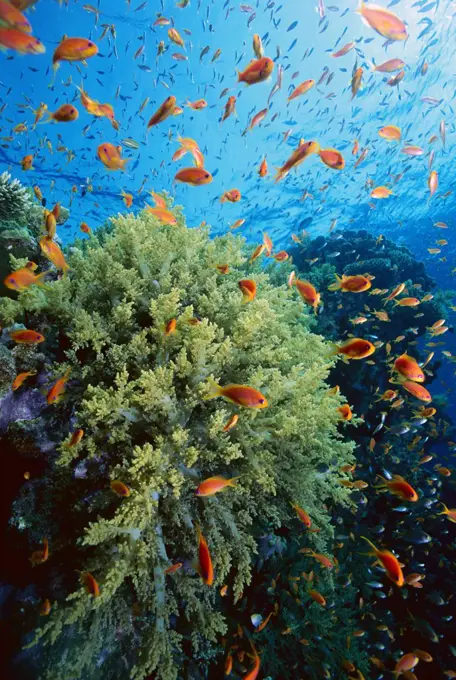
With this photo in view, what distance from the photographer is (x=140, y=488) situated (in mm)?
2473

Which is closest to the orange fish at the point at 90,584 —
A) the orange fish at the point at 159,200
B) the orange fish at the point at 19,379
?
the orange fish at the point at 19,379

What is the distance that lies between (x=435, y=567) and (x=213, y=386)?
31.2 feet

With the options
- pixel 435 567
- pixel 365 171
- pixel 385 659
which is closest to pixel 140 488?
pixel 385 659

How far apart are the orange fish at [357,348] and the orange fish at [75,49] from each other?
13.9ft

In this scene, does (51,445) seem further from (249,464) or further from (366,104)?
(366,104)

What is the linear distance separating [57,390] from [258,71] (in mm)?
4254

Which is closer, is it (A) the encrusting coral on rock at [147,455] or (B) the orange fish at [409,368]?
(A) the encrusting coral on rock at [147,455]

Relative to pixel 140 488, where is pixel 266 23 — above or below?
above

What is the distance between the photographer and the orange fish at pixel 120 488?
7.93 ft

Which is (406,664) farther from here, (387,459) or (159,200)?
(159,200)

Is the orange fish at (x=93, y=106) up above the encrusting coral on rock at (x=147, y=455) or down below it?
above

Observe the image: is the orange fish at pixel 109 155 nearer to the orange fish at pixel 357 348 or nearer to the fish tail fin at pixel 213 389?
the fish tail fin at pixel 213 389

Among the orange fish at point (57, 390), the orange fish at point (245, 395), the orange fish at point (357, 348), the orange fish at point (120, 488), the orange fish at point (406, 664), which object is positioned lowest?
the orange fish at point (406, 664)

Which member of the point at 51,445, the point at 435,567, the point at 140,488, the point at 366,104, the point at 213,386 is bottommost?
the point at 435,567
